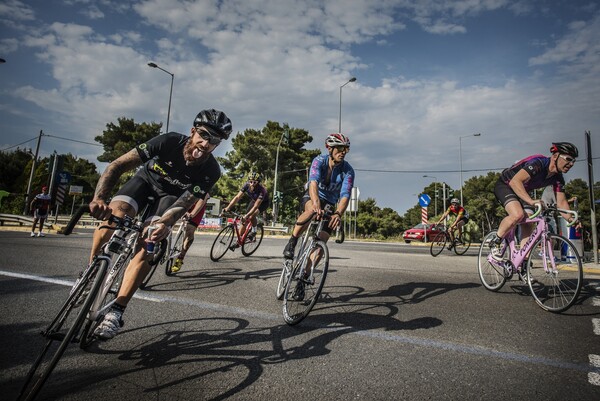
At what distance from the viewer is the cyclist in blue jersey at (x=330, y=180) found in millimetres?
4281

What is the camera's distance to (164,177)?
3248 millimetres

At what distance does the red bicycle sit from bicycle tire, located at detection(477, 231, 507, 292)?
5247 millimetres

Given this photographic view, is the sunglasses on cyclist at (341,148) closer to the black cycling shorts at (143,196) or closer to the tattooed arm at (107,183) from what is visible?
the black cycling shorts at (143,196)

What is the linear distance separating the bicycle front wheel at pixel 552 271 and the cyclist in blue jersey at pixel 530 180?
441 mm

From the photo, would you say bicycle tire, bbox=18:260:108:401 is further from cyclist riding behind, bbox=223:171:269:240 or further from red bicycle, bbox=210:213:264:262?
cyclist riding behind, bbox=223:171:269:240

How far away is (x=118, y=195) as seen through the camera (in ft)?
10.1

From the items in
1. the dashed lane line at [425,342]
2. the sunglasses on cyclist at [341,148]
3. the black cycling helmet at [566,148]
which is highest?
the black cycling helmet at [566,148]

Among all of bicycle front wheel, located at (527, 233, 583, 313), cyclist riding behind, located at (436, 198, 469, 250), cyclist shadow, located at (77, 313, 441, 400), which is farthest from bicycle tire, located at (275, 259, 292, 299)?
cyclist riding behind, located at (436, 198, 469, 250)

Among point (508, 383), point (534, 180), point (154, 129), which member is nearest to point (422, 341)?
point (508, 383)

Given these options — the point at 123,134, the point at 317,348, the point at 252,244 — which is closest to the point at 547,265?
the point at 317,348

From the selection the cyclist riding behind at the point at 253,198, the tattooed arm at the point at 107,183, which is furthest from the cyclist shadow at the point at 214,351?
the cyclist riding behind at the point at 253,198

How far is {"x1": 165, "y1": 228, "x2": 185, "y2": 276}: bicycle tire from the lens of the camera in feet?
18.0

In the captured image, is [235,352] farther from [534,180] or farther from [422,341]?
[534,180]

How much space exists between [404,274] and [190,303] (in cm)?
440
